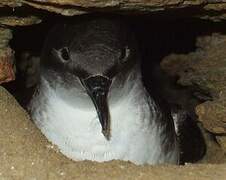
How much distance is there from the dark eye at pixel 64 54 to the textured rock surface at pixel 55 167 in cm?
54

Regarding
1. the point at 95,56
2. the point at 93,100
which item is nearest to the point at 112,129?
the point at 93,100

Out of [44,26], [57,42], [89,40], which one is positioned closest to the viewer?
[89,40]

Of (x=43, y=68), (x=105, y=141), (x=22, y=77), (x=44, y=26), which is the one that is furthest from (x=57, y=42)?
(x=22, y=77)

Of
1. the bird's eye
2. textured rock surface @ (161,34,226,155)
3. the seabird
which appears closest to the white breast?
the seabird

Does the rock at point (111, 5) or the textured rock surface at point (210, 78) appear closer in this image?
the rock at point (111, 5)

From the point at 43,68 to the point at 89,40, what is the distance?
435 mm

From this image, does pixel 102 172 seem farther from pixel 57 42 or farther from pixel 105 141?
→ pixel 57 42

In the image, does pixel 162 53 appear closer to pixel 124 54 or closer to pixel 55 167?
pixel 124 54

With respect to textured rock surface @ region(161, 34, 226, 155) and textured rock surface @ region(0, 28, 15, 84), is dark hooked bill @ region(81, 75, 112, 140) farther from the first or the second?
textured rock surface @ region(161, 34, 226, 155)

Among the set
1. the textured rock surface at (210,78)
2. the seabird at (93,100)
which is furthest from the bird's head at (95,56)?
the textured rock surface at (210,78)

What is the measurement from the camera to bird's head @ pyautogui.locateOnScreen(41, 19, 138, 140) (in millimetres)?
2656

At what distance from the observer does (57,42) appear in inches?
115

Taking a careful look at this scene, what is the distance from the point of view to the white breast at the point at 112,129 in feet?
9.51

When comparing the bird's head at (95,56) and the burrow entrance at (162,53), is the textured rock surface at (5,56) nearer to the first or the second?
the bird's head at (95,56)
